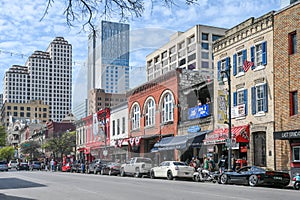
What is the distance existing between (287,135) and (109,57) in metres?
15.6

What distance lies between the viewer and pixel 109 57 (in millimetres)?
14898

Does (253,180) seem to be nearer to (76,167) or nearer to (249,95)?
(249,95)

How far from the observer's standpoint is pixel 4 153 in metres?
120

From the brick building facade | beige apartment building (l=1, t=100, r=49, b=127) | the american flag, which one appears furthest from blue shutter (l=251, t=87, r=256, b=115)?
beige apartment building (l=1, t=100, r=49, b=127)

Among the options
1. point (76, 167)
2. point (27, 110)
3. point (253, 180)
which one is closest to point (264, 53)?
point (253, 180)

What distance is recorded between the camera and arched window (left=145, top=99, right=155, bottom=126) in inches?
1801

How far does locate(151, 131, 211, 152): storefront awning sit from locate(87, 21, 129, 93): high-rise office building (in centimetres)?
1632

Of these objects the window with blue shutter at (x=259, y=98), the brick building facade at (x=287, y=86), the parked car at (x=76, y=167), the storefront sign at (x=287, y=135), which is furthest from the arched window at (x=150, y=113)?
the storefront sign at (x=287, y=135)

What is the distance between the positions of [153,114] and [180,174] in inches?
650

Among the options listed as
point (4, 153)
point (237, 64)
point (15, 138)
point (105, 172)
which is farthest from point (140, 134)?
point (15, 138)

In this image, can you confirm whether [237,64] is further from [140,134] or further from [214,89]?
[140,134]

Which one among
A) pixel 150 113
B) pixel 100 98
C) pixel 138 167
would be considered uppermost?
pixel 150 113

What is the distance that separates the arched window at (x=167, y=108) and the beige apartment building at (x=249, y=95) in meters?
7.60

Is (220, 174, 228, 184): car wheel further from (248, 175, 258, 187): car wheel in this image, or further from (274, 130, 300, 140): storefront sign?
(274, 130, 300, 140): storefront sign
